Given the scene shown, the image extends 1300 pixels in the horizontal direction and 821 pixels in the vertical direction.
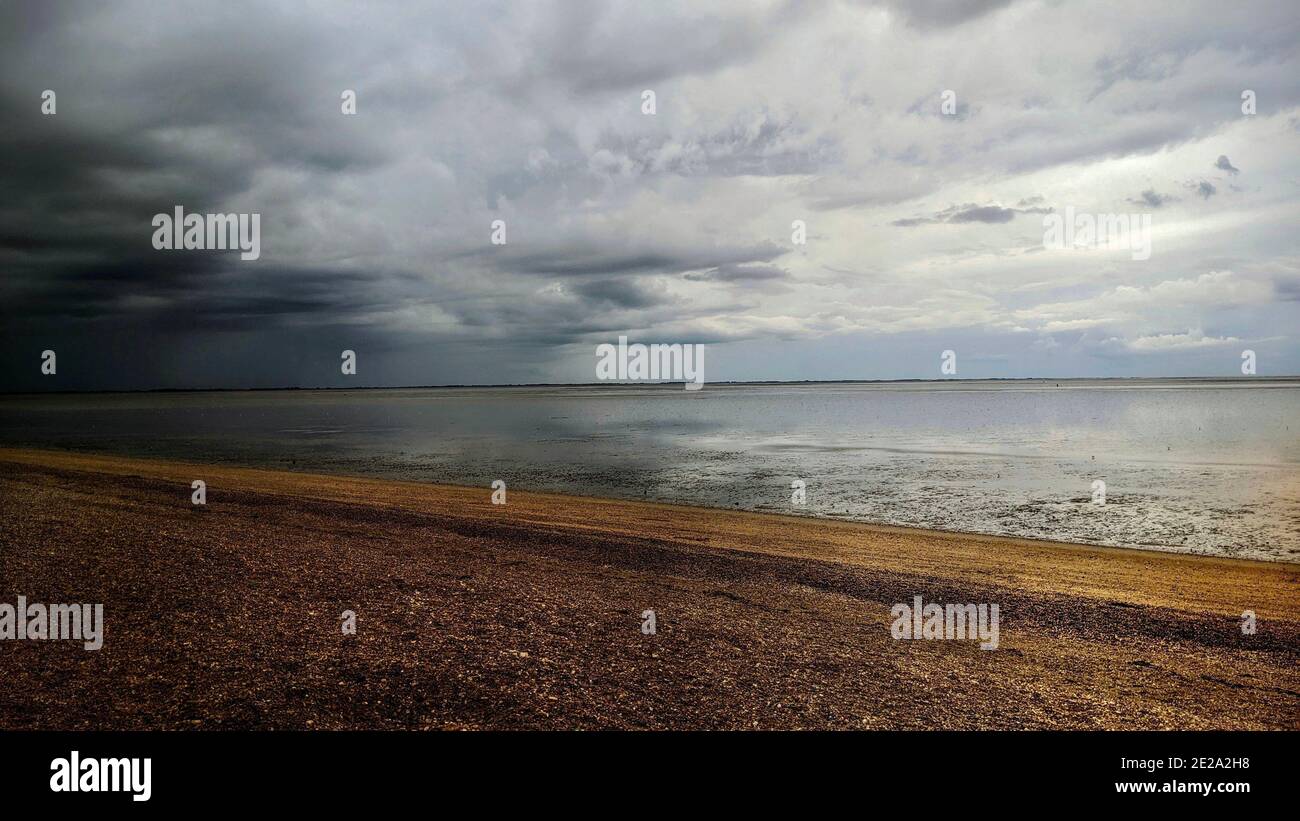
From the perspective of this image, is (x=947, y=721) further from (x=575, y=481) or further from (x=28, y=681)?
(x=575, y=481)

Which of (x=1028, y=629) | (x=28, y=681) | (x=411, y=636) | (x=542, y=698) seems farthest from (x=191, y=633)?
(x=1028, y=629)

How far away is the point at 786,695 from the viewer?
7516 millimetres

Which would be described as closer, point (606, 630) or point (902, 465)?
point (606, 630)

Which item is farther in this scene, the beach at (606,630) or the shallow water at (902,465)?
the shallow water at (902,465)

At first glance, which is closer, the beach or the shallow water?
the beach

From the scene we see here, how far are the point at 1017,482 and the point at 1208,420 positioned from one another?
52456mm

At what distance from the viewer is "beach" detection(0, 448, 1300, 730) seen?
7.10 m

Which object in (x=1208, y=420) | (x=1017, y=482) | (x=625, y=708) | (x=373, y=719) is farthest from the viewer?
(x=1208, y=420)

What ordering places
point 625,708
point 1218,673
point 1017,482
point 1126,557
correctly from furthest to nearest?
point 1017,482 < point 1126,557 < point 1218,673 < point 625,708

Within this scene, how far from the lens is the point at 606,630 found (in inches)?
376

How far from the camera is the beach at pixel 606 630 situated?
23.3 ft

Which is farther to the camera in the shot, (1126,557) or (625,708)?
(1126,557)

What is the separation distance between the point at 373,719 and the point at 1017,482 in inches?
1129

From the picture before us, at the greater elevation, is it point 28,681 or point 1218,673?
point 28,681
